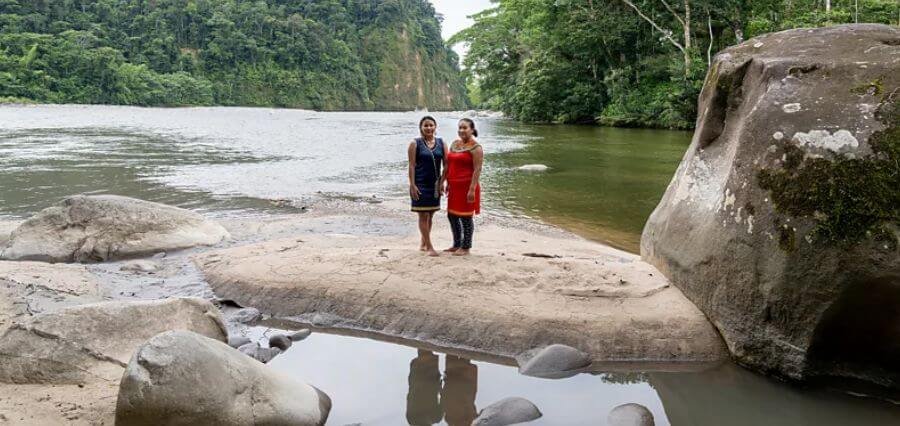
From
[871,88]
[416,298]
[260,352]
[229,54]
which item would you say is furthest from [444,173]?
[229,54]

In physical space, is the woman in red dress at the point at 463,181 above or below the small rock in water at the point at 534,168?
above

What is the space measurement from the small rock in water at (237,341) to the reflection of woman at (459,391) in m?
1.60

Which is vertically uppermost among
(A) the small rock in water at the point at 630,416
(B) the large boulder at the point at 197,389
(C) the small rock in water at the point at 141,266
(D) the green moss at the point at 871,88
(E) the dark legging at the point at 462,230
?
(D) the green moss at the point at 871,88

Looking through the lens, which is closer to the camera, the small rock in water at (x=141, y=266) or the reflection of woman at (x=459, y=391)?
the reflection of woman at (x=459, y=391)

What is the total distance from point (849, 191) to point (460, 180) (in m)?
3.29

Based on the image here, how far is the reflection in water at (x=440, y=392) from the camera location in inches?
157

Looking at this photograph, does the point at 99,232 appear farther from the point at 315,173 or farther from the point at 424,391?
the point at 315,173

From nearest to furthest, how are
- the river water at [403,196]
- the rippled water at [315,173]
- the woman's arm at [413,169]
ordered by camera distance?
the river water at [403,196]
the woman's arm at [413,169]
the rippled water at [315,173]

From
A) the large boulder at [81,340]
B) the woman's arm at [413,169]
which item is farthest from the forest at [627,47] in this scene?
the large boulder at [81,340]

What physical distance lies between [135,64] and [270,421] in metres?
79.9

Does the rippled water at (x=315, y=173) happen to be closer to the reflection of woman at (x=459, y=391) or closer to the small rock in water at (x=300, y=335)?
the reflection of woman at (x=459, y=391)

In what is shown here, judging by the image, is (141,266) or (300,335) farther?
(141,266)

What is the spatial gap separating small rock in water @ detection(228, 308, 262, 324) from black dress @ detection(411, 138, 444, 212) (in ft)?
6.11

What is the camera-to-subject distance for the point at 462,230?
6.49 meters
